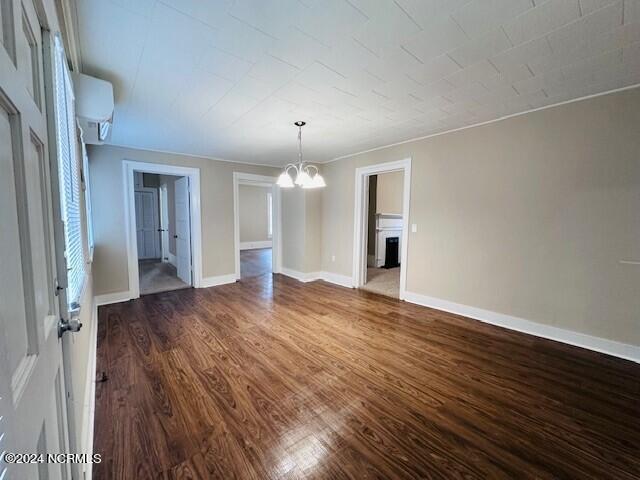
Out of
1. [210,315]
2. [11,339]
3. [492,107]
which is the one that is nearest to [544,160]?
[492,107]

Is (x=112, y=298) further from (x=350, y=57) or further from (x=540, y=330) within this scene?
(x=540, y=330)

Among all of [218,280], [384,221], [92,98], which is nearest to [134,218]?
Result: [218,280]

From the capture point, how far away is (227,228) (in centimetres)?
512

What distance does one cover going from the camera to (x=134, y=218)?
414 centimetres

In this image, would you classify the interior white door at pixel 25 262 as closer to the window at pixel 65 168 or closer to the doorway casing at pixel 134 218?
the window at pixel 65 168

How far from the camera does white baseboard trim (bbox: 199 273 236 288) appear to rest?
487 centimetres

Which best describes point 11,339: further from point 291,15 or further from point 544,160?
point 544,160

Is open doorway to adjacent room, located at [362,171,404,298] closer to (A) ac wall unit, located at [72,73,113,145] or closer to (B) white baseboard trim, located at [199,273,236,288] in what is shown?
(B) white baseboard trim, located at [199,273,236,288]

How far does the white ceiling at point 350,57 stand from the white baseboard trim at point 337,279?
2901 mm

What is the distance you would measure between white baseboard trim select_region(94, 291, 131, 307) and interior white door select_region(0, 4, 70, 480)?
3.80m

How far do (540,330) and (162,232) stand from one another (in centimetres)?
807

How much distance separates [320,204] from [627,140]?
4.21 metres

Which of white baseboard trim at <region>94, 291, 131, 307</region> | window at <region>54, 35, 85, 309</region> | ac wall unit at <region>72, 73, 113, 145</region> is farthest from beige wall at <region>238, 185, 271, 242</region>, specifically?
window at <region>54, 35, 85, 309</region>

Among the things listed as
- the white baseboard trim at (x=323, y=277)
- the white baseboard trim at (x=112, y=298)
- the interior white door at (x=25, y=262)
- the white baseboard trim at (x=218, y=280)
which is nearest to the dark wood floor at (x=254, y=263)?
the white baseboard trim at (x=218, y=280)
